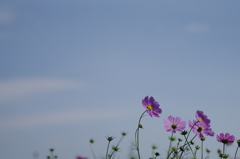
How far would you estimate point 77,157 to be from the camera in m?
1.17

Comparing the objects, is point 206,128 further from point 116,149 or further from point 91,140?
point 91,140

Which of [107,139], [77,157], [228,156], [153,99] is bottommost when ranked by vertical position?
[77,157]

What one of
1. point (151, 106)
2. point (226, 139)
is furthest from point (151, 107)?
point (226, 139)

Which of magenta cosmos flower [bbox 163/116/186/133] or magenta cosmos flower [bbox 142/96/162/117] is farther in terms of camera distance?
magenta cosmos flower [bbox 163/116/186/133]

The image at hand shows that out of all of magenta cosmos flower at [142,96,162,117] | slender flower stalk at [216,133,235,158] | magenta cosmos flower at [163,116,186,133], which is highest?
magenta cosmos flower at [142,96,162,117]

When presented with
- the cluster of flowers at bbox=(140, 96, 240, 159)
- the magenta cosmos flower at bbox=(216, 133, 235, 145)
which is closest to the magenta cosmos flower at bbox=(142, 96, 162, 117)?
the cluster of flowers at bbox=(140, 96, 240, 159)

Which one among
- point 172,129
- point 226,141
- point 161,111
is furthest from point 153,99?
point 226,141

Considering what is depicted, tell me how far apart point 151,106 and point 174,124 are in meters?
0.29

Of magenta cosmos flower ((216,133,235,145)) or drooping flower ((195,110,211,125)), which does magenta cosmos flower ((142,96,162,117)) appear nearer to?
drooping flower ((195,110,211,125))

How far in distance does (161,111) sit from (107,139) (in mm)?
508

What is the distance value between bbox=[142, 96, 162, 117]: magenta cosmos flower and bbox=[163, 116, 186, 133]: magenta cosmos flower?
0.14 m

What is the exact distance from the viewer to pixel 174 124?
8.62 ft

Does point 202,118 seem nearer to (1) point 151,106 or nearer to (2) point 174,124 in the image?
(2) point 174,124

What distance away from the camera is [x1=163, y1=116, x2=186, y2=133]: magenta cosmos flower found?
102 inches
